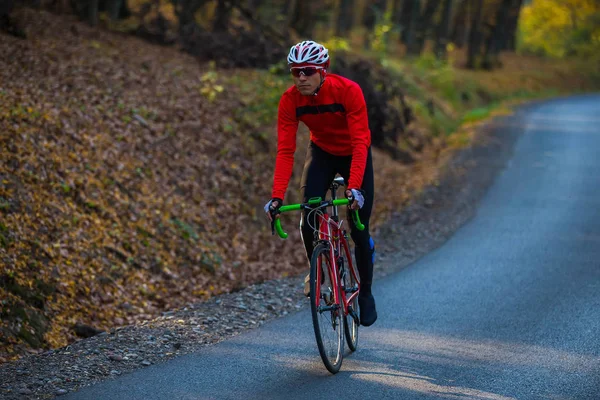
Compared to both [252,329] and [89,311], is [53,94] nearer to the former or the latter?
[89,311]

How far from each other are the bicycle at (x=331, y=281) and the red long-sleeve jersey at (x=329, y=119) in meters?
0.35

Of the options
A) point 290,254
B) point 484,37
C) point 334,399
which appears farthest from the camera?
point 484,37

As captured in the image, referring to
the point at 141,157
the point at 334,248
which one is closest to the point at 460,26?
the point at 141,157

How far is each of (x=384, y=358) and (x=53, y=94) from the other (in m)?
8.05

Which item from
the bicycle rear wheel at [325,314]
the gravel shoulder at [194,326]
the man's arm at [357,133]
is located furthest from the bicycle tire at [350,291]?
the gravel shoulder at [194,326]

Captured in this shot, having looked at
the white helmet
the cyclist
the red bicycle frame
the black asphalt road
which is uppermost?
the white helmet

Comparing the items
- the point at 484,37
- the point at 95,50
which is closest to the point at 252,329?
the point at 95,50

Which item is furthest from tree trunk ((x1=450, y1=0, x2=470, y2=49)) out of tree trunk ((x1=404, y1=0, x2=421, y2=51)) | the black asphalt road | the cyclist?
the cyclist

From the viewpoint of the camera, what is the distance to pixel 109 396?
564 centimetres

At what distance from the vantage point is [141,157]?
12383 mm

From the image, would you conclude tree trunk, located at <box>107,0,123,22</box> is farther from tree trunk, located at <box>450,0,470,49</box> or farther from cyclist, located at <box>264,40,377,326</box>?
tree trunk, located at <box>450,0,470,49</box>

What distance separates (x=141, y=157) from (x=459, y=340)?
6.87 metres

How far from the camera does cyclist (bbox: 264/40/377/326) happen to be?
620cm

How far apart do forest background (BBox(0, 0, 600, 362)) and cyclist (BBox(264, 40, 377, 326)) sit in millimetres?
2837
